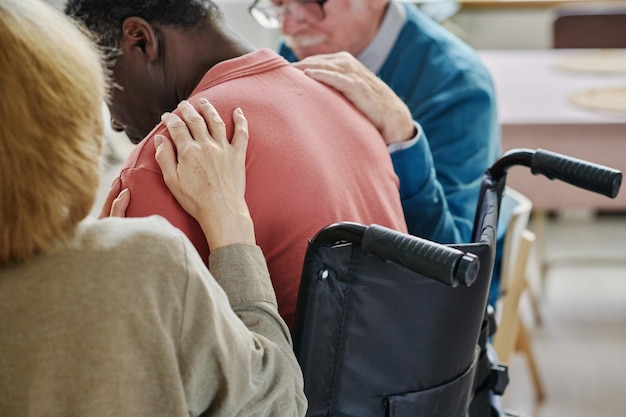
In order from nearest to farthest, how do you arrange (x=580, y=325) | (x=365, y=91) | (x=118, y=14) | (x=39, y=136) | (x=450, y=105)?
(x=39, y=136) → (x=118, y=14) → (x=365, y=91) → (x=450, y=105) → (x=580, y=325)

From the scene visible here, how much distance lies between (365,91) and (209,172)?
0.45 meters

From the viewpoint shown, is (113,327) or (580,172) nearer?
(113,327)

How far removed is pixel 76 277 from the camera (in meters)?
0.88

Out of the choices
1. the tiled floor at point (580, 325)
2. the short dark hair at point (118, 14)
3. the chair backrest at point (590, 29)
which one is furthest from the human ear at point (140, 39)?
the chair backrest at point (590, 29)

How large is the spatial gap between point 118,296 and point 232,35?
0.56m

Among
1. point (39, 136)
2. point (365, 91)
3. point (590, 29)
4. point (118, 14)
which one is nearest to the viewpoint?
point (39, 136)

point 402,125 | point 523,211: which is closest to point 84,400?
point 402,125

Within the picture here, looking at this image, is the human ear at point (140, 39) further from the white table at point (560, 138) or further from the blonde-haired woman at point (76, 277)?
the white table at point (560, 138)

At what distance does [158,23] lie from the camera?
4.18ft

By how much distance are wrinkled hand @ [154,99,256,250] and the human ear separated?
163 millimetres

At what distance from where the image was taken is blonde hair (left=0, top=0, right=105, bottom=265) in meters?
0.86

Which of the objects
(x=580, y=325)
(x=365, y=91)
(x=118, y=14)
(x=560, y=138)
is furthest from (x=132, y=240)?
(x=580, y=325)

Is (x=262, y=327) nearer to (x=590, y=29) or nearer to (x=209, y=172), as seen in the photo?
(x=209, y=172)

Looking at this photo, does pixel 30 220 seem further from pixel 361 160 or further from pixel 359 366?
pixel 361 160
